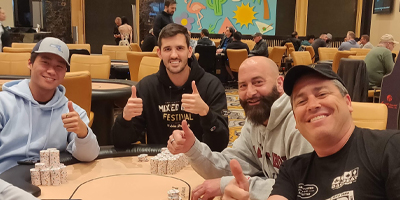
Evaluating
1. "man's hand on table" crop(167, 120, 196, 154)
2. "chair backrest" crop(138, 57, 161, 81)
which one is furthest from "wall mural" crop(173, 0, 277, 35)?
"man's hand on table" crop(167, 120, 196, 154)

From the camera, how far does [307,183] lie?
1.19 meters

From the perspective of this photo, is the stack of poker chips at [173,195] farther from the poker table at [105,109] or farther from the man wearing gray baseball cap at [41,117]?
the poker table at [105,109]

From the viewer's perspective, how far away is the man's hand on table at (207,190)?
1413mm

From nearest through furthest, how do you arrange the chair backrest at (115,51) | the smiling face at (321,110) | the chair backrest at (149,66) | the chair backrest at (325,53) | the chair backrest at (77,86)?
the smiling face at (321,110)
the chair backrest at (77,86)
the chair backrest at (149,66)
the chair backrest at (115,51)
the chair backrest at (325,53)

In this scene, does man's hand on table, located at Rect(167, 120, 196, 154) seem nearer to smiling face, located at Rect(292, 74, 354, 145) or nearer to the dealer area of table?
the dealer area of table

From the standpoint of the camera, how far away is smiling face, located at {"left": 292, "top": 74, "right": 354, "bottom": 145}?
1.17 meters

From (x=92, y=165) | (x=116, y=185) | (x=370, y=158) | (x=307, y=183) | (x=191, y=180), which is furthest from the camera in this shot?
(x=92, y=165)

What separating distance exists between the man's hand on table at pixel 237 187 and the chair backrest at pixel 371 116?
1.11 meters

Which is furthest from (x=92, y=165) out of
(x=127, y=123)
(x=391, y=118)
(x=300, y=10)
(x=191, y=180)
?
(x=300, y=10)

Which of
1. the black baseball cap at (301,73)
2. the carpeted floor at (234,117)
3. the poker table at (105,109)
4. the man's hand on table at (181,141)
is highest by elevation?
the black baseball cap at (301,73)

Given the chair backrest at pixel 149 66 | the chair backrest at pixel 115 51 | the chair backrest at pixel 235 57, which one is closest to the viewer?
the chair backrest at pixel 149 66

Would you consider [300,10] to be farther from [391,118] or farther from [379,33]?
[391,118]

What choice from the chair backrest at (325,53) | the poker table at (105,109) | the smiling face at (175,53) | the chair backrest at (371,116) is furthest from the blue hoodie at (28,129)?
the chair backrest at (325,53)

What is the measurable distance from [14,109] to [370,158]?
1654 mm
